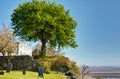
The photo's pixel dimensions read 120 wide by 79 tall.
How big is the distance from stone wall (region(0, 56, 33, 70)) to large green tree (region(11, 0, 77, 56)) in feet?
20.3

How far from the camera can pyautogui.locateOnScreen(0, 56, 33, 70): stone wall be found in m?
70.9

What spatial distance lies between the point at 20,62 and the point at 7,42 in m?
6.41

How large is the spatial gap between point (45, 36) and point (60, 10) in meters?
7.17

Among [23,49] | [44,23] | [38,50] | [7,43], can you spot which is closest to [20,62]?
[7,43]

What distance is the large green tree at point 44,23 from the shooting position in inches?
2960

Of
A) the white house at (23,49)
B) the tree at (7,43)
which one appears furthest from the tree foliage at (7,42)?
the white house at (23,49)

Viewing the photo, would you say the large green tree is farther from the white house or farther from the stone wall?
the white house

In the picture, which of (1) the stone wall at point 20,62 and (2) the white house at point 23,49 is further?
(2) the white house at point 23,49

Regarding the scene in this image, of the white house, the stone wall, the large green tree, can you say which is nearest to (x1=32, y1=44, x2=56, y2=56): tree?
the white house

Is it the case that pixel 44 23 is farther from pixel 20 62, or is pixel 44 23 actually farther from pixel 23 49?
A: pixel 23 49

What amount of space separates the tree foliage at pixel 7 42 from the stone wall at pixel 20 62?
6.41 ft

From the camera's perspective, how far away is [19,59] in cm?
7312

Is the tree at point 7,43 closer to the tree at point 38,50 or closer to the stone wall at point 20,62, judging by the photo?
the stone wall at point 20,62

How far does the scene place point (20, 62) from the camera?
7269cm
